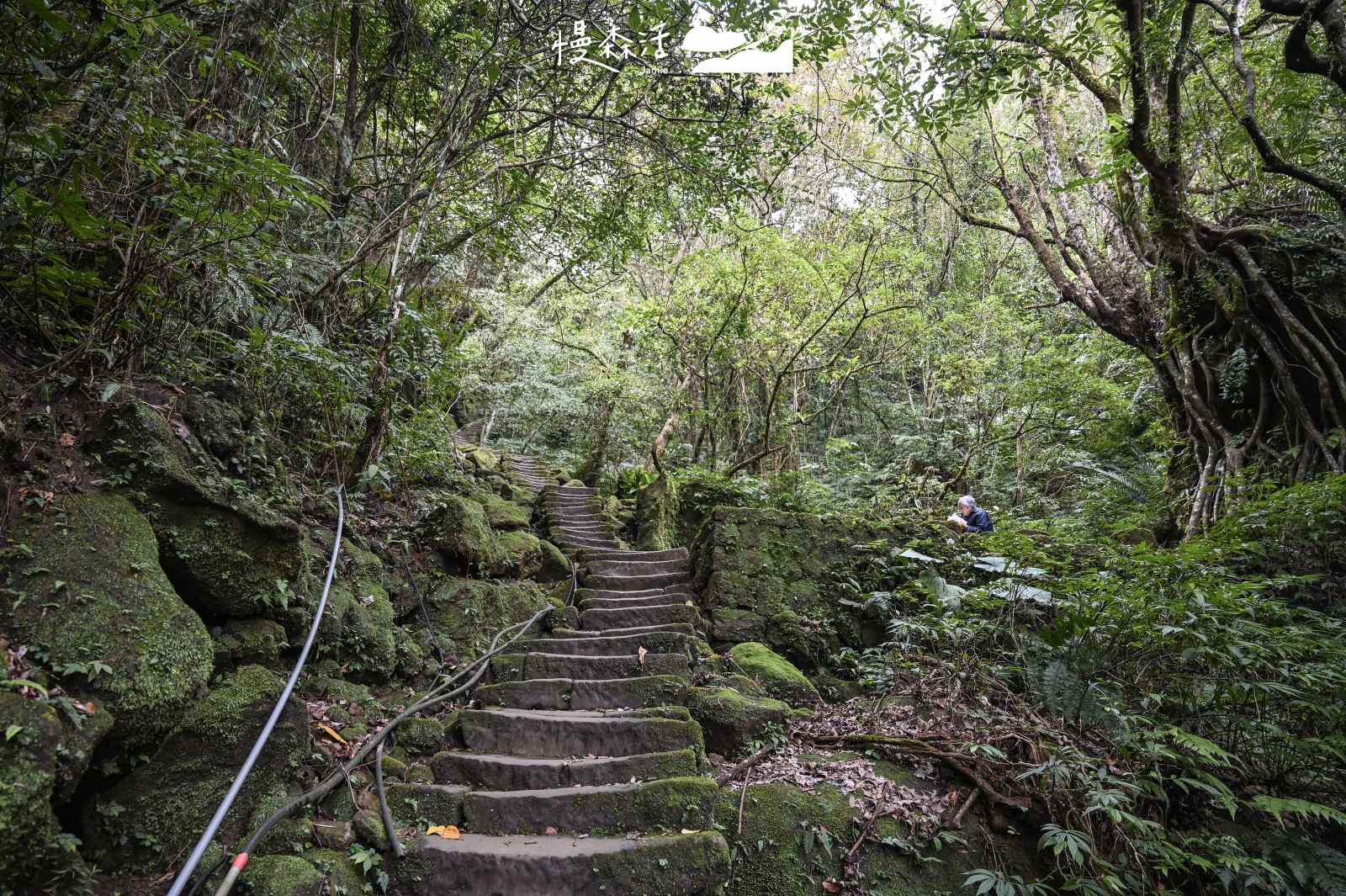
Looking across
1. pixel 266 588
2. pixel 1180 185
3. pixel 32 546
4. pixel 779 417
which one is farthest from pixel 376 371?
pixel 779 417

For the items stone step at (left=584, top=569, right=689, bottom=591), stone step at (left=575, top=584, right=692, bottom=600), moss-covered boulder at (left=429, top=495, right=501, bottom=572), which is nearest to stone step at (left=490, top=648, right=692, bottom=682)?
moss-covered boulder at (left=429, top=495, right=501, bottom=572)

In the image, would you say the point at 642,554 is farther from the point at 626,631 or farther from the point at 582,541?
the point at 626,631

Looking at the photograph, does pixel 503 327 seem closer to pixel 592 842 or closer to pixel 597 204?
pixel 597 204

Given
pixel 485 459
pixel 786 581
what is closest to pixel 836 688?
pixel 786 581

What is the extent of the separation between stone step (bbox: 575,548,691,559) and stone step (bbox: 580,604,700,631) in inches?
60.1

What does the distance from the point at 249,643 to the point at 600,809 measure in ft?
6.80

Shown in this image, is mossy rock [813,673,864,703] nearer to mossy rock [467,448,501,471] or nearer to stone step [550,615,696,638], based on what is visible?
stone step [550,615,696,638]

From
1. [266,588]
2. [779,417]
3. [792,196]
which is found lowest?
[266,588]

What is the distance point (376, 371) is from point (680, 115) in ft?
12.8

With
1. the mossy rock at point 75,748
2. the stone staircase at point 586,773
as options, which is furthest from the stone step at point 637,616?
the mossy rock at point 75,748

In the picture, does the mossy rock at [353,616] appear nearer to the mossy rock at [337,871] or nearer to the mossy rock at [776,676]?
the mossy rock at [337,871]

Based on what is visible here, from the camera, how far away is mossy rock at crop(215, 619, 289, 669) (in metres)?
3.03

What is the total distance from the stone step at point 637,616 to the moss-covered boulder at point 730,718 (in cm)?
142

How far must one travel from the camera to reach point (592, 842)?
292 centimetres
